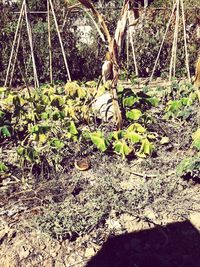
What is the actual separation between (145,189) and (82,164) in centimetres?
66

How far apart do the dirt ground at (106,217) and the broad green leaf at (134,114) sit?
0.50 m

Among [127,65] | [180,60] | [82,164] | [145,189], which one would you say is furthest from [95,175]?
[180,60]

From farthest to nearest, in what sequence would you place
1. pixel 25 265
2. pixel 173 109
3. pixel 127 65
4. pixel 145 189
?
pixel 127 65 < pixel 173 109 < pixel 145 189 < pixel 25 265

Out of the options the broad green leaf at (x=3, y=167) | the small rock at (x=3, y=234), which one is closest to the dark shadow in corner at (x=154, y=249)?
the small rock at (x=3, y=234)

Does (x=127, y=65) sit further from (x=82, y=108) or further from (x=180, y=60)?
(x=82, y=108)

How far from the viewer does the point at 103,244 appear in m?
2.52

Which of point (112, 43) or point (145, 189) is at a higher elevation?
point (112, 43)

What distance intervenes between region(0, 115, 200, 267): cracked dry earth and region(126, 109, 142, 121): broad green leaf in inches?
21.7

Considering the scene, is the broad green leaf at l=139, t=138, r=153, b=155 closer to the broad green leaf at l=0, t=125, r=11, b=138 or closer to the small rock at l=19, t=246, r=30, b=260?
the broad green leaf at l=0, t=125, r=11, b=138

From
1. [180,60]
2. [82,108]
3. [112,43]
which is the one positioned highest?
[112,43]

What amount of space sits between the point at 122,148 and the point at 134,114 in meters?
0.54

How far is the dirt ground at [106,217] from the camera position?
2.42 meters

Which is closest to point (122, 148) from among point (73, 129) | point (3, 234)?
point (73, 129)

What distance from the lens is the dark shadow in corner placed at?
2344 mm
